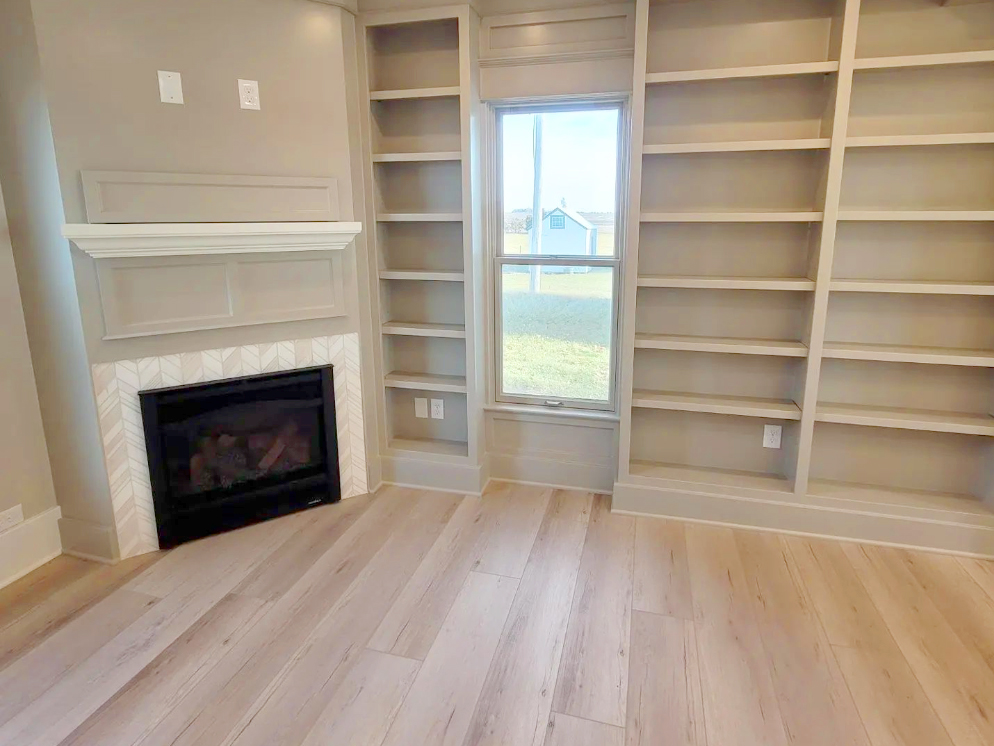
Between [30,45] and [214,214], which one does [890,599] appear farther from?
[30,45]

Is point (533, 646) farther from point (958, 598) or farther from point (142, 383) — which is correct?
point (142, 383)

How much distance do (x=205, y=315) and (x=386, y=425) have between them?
1.15 m

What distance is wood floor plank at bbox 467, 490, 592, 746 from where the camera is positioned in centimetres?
180

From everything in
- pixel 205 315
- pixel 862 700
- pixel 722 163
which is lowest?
pixel 862 700

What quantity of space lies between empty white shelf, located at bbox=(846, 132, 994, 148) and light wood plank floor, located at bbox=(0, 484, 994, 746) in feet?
5.75

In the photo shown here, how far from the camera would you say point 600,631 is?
7.24 feet

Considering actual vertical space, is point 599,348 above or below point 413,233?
below

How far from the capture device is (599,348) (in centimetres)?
322

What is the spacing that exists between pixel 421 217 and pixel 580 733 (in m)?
2.33

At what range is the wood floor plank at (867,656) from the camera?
1.77 m

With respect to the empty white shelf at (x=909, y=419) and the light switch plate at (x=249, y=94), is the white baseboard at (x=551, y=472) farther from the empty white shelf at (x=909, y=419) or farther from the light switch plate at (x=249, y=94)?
the light switch plate at (x=249, y=94)

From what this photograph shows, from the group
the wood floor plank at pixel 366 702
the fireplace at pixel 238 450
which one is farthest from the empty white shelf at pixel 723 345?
the wood floor plank at pixel 366 702

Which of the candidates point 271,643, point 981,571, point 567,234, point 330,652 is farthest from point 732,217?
point 271,643

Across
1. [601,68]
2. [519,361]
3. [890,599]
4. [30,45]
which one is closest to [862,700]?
[890,599]
